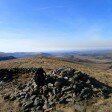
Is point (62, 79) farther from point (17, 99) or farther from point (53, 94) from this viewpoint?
point (17, 99)

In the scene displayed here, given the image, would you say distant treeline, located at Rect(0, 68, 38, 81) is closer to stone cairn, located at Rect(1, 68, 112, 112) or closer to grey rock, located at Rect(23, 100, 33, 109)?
stone cairn, located at Rect(1, 68, 112, 112)

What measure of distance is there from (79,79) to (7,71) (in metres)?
17.0

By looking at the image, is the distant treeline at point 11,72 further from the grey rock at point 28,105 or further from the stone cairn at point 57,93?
the grey rock at point 28,105

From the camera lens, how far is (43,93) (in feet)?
95.7

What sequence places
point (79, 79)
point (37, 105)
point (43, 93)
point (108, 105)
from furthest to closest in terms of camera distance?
point (79, 79)
point (43, 93)
point (37, 105)
point (108, 105)

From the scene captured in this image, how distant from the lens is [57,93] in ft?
93.1

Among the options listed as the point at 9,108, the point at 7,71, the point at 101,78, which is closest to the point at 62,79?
the point at 9,108

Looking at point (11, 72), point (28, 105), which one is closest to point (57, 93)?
point (28, 105)

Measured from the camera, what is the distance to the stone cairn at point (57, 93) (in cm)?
2655

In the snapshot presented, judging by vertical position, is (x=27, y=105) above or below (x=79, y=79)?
below

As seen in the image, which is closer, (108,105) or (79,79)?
(108,105)

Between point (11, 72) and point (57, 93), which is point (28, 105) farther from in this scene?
point (11, 72)

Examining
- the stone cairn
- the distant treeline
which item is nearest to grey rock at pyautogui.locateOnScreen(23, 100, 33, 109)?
the stone cairn

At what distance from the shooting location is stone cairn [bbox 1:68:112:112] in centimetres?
2655
